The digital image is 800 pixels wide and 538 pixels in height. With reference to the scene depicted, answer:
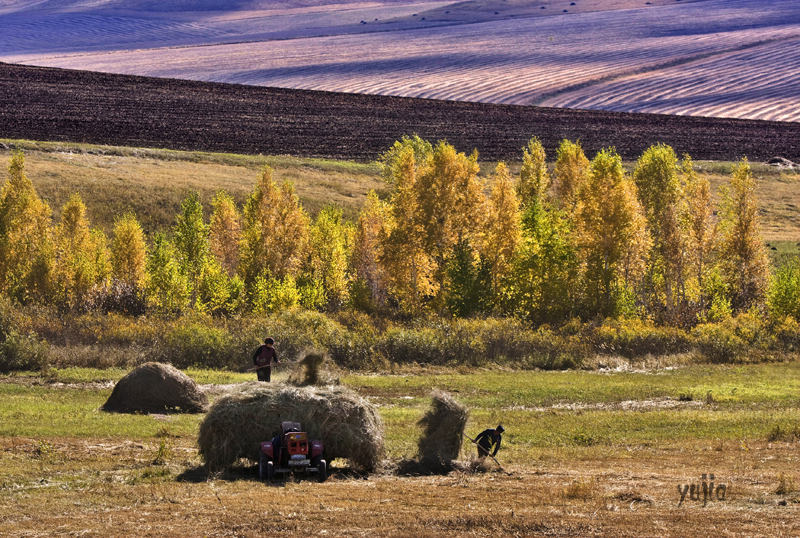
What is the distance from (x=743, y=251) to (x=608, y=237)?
10.3 metres

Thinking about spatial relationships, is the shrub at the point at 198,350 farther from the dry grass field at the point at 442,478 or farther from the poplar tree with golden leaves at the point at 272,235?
the poplar tree with golden leaves at the point at 272,235

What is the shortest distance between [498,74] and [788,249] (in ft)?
347

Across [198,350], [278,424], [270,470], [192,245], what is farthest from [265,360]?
[192,245]

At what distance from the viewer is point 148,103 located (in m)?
140

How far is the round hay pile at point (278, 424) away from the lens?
2642cm

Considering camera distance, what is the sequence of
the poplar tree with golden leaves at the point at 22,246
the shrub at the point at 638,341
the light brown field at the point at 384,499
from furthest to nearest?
the poplar tree with golden leaves at the point at 22,246, the shrub at the point at 638,341, the light brown field at the point at 384,499

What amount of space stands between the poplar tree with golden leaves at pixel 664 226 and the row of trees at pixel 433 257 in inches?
5.7

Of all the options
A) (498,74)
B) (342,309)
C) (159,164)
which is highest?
(498,74)

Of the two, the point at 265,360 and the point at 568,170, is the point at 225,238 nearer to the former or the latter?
the point at 568,170

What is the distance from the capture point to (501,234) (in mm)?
66562

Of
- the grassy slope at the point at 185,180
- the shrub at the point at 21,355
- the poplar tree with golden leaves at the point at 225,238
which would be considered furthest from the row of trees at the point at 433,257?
the grassy slope at the point at 185,180

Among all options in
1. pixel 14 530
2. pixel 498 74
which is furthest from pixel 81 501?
pixel 498 74

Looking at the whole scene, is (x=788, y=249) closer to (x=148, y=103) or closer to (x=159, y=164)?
(x=159, y=164)

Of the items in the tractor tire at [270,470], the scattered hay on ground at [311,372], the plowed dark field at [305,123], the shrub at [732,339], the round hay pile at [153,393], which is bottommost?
the shrub at [732,339]
